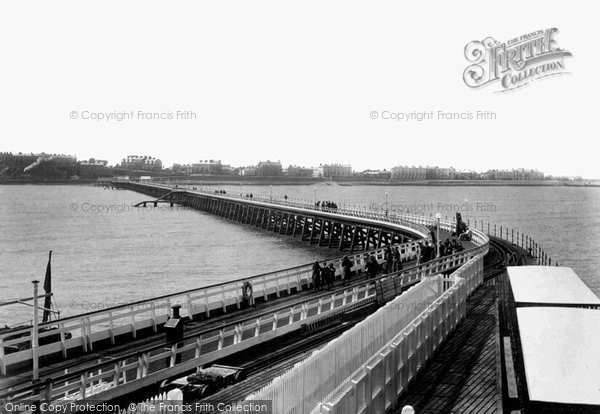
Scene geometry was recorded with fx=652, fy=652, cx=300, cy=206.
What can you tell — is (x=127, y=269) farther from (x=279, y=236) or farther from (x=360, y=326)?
(x=360, y=326)

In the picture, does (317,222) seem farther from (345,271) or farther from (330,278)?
(330,278)

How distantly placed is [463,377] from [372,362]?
315cm

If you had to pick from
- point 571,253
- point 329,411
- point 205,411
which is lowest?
point 571,253

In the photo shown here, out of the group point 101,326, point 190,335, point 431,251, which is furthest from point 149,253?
point 190,335

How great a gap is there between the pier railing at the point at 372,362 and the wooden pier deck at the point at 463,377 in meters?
0.26

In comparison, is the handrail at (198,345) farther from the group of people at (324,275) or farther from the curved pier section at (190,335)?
the group of people at (324,275)

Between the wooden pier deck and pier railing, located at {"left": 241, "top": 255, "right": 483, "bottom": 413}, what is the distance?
260 mm

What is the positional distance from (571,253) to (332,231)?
23.8 metres

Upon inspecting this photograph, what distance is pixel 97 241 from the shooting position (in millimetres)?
78125

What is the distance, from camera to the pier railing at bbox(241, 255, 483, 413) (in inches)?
327

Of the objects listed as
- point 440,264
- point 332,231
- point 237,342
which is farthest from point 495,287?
point 332,231

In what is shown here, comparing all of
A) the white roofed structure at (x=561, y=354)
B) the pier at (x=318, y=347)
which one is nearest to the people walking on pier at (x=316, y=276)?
the pier at (x=318, y=347)

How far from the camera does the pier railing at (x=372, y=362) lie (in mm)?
8297

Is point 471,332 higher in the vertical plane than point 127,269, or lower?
higher
